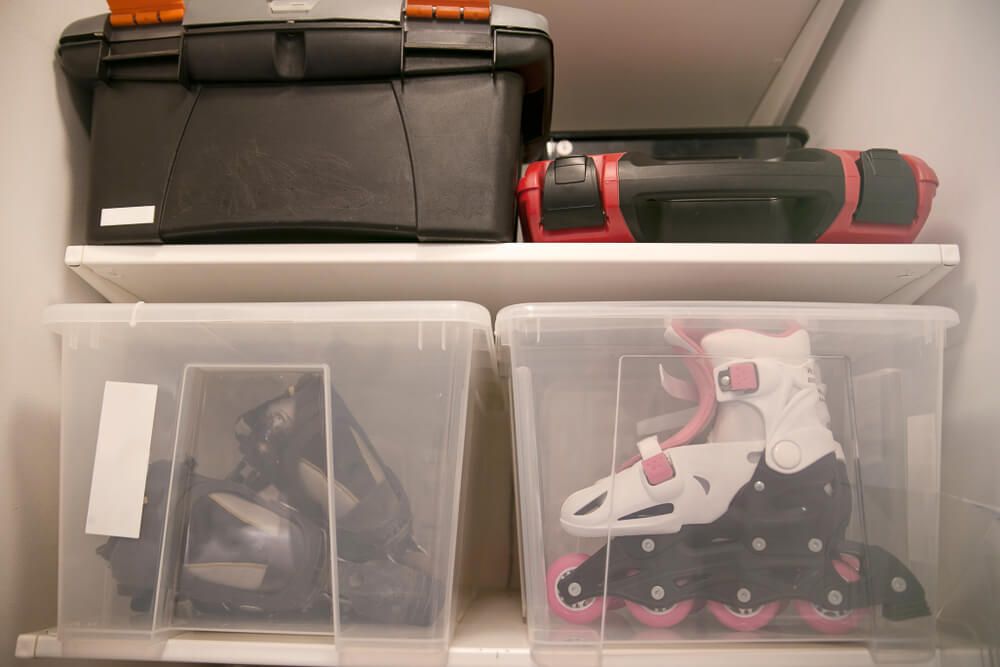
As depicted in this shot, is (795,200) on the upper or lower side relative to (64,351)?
upper

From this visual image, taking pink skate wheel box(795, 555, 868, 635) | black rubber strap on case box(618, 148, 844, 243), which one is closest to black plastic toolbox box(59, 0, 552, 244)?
black rubber strap on case box(618, 148, 844, 243)

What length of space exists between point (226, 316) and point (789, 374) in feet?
1.74

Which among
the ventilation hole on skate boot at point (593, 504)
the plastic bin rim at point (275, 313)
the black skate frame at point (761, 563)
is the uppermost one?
the plastic bin rim at point (275, 313)

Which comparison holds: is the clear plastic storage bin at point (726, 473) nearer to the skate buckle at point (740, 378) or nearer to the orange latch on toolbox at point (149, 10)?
the skate buckle at point (740, 378)

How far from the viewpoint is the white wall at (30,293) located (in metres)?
0.60

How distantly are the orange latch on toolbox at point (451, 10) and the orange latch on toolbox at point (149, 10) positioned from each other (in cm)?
24

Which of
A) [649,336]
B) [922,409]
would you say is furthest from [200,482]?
[922,409]

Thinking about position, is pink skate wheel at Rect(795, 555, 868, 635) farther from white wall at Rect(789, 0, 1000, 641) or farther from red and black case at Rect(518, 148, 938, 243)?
red and black case at Rect(518, 148, 938, 243)

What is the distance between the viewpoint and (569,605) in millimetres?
566

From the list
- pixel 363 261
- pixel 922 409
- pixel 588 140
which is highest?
pixel 588 140

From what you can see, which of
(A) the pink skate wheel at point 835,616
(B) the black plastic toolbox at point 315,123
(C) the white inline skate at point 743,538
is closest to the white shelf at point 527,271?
(B) the black plastic toolbox at point 315,123

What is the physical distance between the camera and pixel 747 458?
1.86ft

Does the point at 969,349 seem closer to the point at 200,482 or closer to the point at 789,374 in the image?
the point at 789,374

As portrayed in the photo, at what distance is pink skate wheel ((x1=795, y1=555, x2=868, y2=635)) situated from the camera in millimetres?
564
